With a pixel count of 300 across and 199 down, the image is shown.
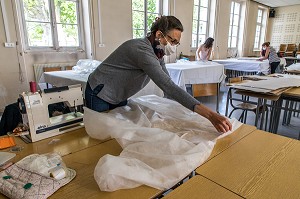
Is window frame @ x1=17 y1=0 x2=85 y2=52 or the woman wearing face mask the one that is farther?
window frame @ x1=17 y1=0 x2=85 y2=52

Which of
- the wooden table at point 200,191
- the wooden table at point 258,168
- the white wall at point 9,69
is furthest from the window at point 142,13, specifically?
the wooden table at point 200,191

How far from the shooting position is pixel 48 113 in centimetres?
99

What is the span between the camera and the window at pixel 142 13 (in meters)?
5.04

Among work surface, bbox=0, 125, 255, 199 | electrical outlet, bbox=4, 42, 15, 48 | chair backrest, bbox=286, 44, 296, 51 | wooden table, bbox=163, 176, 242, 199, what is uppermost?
chair backrest, bbox=286, 44, 296, 51

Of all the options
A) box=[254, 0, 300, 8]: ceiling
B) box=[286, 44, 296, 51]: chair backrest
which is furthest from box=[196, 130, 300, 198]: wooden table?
box=[286, 44, 296, 51]: chair backrest

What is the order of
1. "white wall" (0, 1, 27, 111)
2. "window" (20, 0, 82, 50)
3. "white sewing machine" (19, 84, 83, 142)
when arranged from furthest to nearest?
"window" (20, 0, 82, 50) → "white wall" (0, 1, 27, 111) → "white sewing machine" (19, 84, 83, 142)

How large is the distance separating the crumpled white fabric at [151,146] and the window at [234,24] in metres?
7.95

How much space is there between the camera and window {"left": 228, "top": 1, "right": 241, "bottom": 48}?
7.79 meters

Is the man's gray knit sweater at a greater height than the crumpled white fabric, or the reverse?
the man's gray knit sweater

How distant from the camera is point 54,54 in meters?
3.94

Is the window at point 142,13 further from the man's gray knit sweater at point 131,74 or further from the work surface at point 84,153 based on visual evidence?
the work surface at point 84,153

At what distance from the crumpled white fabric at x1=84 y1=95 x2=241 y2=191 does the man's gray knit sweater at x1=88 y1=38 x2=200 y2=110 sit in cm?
13

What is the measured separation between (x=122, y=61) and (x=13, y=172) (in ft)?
2.40

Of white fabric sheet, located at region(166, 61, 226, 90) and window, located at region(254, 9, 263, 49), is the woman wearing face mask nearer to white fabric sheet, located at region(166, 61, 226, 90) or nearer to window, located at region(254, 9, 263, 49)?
white fabric sheet, located at region(166, 61, 226, 90)
